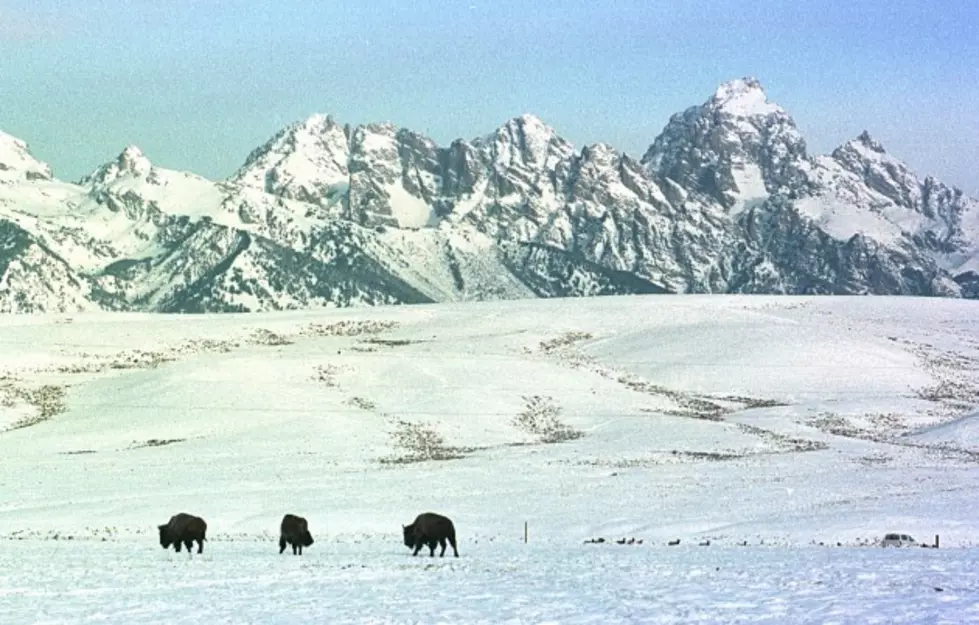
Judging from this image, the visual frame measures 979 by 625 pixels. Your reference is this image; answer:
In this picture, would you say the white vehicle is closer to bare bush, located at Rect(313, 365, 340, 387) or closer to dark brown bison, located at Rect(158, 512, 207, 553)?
dark brown bison, located at Rect(158, 512, 207, 553)

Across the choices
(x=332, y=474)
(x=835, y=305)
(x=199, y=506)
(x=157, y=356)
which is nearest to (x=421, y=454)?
(x=332, y=474)

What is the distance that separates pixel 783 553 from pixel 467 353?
270ft

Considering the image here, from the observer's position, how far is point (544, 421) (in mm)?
84875

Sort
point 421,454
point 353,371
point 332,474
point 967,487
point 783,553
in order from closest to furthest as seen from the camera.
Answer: point 783,553 → point 967,487 → point 332,474 → point 421,454 → point 353,371

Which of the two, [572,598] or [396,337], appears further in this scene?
[396,337]

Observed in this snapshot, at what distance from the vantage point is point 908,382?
102 meters

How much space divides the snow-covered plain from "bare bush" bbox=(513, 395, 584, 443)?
437 mm

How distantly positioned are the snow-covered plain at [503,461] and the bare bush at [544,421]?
1.43ft

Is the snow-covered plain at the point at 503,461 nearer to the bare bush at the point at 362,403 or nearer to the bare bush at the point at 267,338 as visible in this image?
the bare bush at the point at 362,403

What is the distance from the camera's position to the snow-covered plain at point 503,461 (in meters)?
22.9

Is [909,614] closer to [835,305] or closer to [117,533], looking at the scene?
[117,533]

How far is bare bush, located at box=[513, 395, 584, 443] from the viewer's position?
79500 mm

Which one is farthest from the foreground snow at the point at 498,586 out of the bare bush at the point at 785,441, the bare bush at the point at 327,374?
the bare bush at the point at 327,374

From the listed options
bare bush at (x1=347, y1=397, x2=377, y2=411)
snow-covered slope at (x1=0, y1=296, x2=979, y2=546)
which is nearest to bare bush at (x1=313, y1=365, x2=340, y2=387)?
snow-covered slope at (x1=0, y1=296, x2=979, y2=546)
